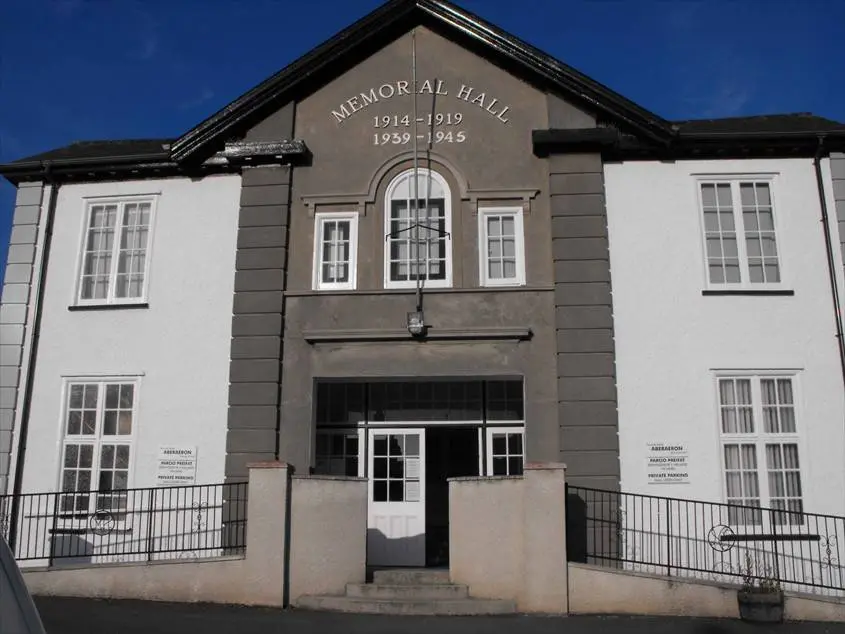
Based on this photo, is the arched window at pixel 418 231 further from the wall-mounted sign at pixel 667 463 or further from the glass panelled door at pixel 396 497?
the wall-mounted sign at pixel 667 463

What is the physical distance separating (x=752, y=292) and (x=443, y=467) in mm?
5815

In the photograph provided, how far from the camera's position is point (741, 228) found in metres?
14.7

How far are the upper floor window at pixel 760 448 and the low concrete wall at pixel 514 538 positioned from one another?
10.4ft

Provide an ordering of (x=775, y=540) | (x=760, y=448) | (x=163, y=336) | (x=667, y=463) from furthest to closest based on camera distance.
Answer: (x=163, y=336), (x=760, y=448), (x=667, y=463), (x=775, y=540)

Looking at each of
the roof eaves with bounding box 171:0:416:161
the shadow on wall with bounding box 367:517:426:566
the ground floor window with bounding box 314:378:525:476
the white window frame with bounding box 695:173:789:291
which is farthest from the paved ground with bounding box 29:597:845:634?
the roof eaves with bounding box 171:0:416:161

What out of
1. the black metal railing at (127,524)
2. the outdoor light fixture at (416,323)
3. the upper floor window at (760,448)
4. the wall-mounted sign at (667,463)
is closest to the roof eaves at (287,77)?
the outdoor light fixture at (416,323)

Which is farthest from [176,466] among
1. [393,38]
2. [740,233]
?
[740,233]

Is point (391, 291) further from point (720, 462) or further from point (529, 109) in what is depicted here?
point (720, 462)

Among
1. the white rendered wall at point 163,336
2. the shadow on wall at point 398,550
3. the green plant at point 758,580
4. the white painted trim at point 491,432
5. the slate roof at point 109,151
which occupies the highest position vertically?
the slate roof at point 109,151

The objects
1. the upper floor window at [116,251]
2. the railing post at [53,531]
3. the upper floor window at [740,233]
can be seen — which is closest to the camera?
the railing post at [53,531]

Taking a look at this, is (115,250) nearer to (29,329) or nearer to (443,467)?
(29,329)

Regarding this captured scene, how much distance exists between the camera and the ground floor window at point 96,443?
14.5 metres

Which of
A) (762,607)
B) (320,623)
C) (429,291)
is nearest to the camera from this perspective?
(320,623)

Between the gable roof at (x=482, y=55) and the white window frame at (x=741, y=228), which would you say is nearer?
the white window frame at (x=741, y=228)
